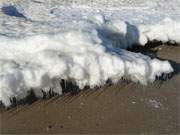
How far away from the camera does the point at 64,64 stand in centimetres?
435

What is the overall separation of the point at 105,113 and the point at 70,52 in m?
0.79

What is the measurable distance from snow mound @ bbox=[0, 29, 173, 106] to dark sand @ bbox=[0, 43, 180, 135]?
0.39ft

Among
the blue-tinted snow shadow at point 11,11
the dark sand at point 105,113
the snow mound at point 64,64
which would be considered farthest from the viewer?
the blue-tinted snow shadow at point 11,11

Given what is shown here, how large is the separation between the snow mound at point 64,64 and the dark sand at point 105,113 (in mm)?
118

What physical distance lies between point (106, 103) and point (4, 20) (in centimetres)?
204

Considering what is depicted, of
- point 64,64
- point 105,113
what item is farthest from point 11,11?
point 105,113

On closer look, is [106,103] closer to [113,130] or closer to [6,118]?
[113,130]

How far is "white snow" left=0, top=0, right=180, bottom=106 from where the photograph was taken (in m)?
4.24

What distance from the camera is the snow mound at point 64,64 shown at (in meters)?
4.16

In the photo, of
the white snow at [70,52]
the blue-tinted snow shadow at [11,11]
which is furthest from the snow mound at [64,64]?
the blue-tinted snow shadow at [11,11]

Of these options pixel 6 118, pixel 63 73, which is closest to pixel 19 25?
pixel 63 73

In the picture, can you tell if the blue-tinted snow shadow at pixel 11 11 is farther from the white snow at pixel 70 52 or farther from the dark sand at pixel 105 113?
the dark sand at pixel 105 113

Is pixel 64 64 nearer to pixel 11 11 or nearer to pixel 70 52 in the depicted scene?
pixel 70 52

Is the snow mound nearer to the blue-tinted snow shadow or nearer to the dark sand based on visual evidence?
the dark sand
